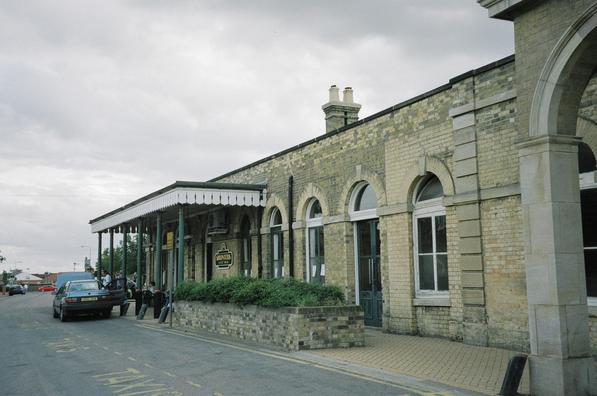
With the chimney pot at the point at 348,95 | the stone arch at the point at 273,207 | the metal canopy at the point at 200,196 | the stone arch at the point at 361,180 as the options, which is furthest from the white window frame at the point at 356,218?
the chimney pot at the point at 348,95

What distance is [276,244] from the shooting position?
829 inches

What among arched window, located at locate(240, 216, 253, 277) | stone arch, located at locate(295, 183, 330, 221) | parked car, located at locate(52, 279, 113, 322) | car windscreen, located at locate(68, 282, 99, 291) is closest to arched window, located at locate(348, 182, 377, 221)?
stone arch, located at locate(295, 183, 330, 221)

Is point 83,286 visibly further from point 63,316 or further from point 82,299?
point 63,316

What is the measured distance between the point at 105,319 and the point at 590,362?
1727 centimetres

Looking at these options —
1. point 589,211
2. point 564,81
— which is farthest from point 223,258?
point 564,81

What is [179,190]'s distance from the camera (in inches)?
754

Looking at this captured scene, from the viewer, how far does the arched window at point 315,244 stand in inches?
718

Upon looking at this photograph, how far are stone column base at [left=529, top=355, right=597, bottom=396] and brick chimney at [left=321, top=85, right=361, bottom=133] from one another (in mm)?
15530

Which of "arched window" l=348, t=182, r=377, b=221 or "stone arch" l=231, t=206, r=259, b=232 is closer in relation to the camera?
"arched window" l=348, t=182, r=377, b=221

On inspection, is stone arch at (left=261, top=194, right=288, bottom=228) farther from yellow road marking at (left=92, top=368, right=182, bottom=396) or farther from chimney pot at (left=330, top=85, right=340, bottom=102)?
yellow road marking at (left=92, top=368, right=182, bottom=396)

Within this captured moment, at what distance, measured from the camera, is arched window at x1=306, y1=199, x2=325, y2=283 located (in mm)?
18234

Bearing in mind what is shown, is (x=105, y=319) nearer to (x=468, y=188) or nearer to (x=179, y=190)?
(x=179, y=190)

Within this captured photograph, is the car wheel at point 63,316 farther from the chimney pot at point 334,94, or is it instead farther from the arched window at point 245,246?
the chimney pot at point 334,94

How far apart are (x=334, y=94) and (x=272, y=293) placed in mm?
11282
